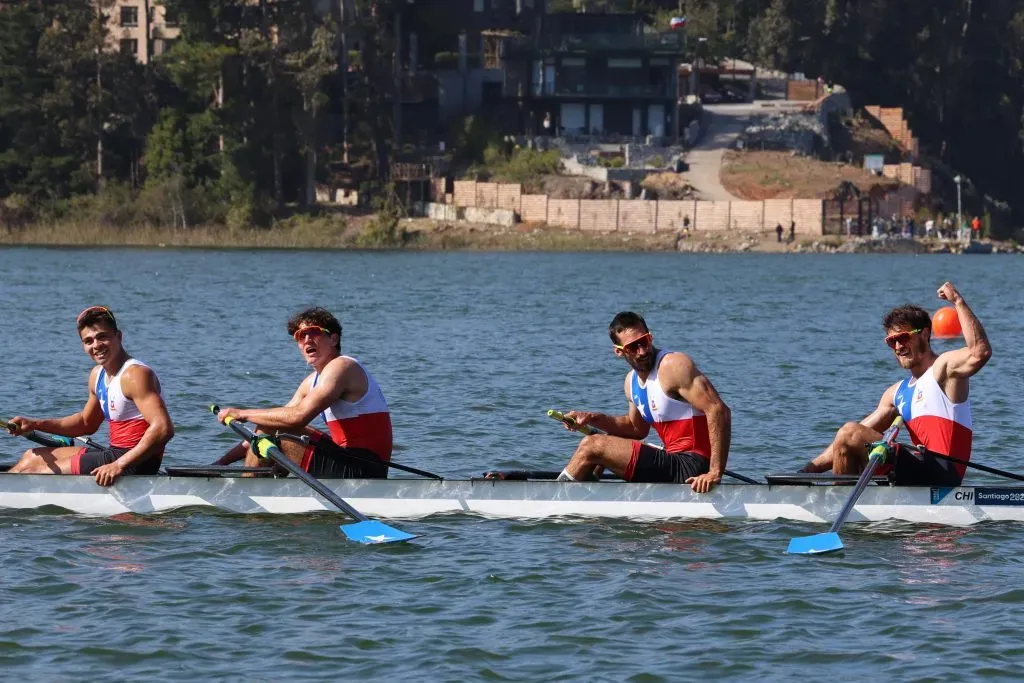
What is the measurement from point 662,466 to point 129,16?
104158mm

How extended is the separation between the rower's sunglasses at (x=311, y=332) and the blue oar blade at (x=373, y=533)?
191cm

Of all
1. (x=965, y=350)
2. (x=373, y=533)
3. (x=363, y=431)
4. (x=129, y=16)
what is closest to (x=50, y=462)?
(x=363, y=431)

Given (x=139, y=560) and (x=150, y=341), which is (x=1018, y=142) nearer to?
(x=150, y=341)

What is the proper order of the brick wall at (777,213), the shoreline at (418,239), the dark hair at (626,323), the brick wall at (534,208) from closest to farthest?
the dark hair at (626,323) → the shoreline at (418,239) → the brick wall at (777,213) → the brick wall at (534,208)

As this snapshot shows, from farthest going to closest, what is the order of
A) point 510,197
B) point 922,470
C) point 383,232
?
1. point 510,197
2. point 383,232
3. point 922,470

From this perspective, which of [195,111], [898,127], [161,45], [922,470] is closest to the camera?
[922,470]

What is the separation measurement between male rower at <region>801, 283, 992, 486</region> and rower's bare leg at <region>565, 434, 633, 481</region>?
2092mm

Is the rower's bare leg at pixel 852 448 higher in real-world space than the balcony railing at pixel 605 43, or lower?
lower

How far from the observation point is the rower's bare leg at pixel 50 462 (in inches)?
741

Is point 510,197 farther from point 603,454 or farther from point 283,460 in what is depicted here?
point 283,460

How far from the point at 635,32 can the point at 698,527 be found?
103484mm

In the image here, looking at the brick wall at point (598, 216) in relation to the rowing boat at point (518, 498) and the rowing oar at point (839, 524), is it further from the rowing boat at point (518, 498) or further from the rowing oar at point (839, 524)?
the rowing oar at point (839, 524)

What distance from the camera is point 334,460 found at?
18.5 metres

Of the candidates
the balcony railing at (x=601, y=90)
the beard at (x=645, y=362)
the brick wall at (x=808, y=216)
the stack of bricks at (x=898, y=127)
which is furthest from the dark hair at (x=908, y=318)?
the stack of bricks at (x=898, y=127)
